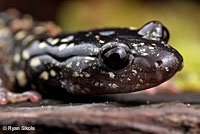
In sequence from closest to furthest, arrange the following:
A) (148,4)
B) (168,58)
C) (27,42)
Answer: (168,58), (27,42), (148,4)

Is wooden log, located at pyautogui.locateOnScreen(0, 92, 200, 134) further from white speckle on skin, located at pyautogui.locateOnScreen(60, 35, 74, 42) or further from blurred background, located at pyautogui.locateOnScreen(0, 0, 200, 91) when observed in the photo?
blurred background, located at pyautogui.locateOnScreen(0, 0, 200, 91)

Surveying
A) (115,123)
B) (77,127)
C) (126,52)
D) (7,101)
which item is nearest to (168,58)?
(126,52)

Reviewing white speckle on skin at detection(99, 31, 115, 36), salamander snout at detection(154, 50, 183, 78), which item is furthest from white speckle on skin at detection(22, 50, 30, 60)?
salamander snout at detection(154, 50, 183, 78)

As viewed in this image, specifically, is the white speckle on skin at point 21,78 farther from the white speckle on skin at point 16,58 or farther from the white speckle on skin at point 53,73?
the white speckle on skin at point 53,73

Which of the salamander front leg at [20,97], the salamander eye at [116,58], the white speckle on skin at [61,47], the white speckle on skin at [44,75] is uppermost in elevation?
the white speckle on skin at [61,47]

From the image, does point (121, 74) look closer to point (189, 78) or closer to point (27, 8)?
point (189, 78)

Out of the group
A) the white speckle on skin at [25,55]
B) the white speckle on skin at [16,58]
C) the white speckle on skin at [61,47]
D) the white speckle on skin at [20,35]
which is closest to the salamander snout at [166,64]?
the white speckle on skin at [61,47]
